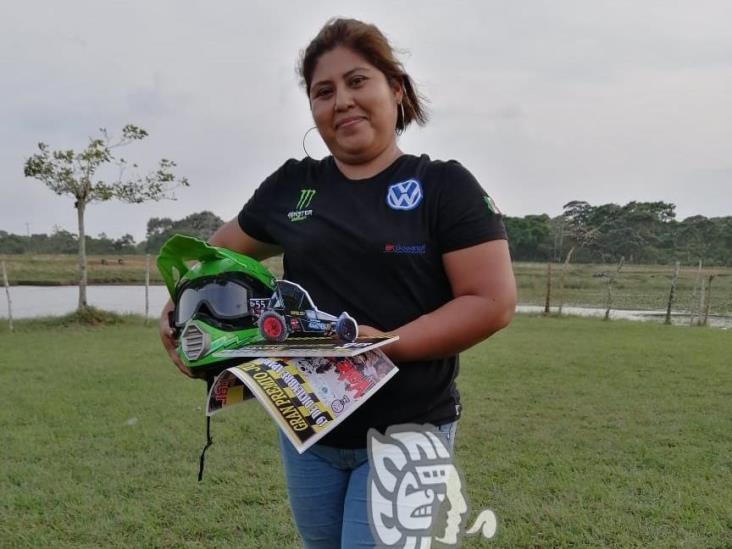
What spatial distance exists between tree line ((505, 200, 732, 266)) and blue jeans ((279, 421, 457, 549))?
17103mm

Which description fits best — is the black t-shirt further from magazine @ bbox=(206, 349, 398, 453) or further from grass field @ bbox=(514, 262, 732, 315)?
grass field @ bbox=(514, 262, 732, 315)

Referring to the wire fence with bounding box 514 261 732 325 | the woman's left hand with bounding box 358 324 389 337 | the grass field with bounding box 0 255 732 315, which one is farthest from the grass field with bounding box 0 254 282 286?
the woman's left hand with bounding box 358 324 389 337

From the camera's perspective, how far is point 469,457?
176 inches

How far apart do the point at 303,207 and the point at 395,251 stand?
0.90 feet

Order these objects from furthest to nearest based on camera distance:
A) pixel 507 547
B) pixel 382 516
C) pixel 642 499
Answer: pixel 642 499 → pixel 507 547 → pixel 382 516

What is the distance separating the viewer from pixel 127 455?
4.55 meters

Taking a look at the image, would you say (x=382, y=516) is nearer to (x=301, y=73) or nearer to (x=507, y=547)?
(x=301, y=73)

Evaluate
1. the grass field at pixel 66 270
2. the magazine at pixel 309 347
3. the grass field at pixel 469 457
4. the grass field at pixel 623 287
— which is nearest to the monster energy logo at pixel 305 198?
the magazine at pixel 309 347

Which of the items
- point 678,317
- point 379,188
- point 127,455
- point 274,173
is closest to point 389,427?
point 379,188

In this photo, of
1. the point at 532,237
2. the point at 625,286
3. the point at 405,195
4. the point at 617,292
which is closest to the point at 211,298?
the point at 405,195

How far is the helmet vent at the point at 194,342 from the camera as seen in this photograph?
129 centimetres

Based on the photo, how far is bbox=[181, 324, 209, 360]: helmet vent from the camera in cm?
129

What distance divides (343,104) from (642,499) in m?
3.24

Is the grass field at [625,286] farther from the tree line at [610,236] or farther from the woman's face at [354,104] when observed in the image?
the woman's face at [354,104]
